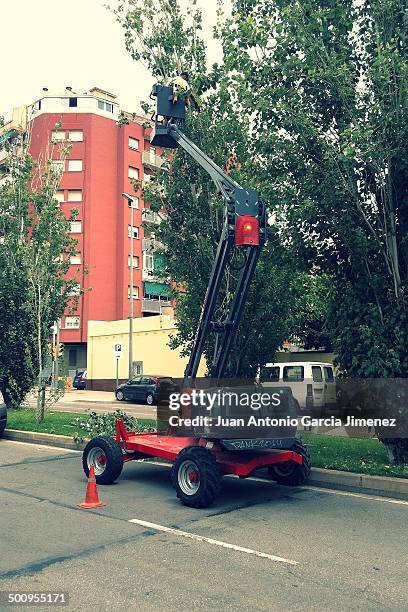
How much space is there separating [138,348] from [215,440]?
30505 mm

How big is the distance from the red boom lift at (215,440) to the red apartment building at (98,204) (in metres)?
40.5

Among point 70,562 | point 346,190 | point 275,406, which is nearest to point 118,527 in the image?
point 70,562

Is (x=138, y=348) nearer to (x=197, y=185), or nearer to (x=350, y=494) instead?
(x=197, y=185)

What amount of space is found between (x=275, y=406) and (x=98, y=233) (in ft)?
145

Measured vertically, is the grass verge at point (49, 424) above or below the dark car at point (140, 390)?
below

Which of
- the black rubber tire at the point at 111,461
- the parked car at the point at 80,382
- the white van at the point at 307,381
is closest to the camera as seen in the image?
the black rubber tire at the point at 111,461

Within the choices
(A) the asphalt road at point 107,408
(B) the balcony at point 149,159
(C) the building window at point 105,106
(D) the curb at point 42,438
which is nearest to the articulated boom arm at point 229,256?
(D) the curb at point 42,438

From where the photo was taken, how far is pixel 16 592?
15.6 feet

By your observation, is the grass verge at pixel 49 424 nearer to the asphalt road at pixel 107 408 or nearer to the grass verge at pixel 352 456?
the grass verge at pixel 352 456

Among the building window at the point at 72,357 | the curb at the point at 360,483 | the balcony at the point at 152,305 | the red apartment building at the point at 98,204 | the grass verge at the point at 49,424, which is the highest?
the red apartment building at the point at 98,204

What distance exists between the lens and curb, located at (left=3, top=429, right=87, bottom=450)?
12.9m

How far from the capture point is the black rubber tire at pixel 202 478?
7484 mm

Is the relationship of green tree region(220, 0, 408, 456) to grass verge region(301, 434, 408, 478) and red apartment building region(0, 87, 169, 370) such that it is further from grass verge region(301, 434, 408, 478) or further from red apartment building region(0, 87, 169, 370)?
red apartment building region(0, 87, 169, 370)

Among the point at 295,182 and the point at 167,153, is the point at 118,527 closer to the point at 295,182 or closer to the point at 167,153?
A: the point at 295,182
